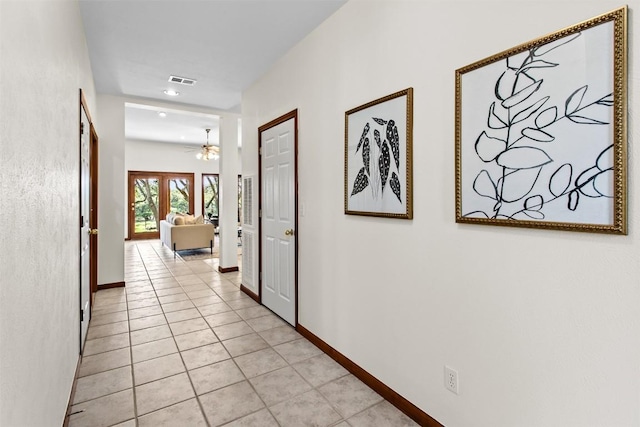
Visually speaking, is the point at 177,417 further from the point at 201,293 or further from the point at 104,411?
the point at 201,293

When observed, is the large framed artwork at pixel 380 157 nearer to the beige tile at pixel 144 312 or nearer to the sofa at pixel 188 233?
the beige tile at pixel 144 312

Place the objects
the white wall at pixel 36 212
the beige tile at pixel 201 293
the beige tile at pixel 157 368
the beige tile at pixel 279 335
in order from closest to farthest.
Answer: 1. the white wall at pixel 36 212
2. the beige tile at pixel 157 368
3. the beige tile at pixel 279 335
4. the beige tile at pixel 201 293

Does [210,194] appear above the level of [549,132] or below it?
above

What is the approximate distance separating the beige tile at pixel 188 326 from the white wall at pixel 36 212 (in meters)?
1.06

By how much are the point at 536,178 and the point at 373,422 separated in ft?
5.04

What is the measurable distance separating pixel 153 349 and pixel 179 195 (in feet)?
26.1

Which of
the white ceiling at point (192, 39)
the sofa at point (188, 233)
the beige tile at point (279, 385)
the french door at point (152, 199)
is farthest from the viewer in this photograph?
the french door at point (152, 199)

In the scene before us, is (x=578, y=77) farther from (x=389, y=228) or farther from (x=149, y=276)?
(x=149, y=276)

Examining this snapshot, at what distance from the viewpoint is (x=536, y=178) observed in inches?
52.2

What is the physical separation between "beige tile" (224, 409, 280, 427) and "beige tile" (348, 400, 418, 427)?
0.45 metres

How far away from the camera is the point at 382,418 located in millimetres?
1885

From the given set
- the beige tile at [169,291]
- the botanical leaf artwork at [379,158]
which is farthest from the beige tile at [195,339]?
the botanical leaf artwork at [379,158]

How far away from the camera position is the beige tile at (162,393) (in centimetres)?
200

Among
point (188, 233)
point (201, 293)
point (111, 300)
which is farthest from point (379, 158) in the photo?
point (188, 233)
